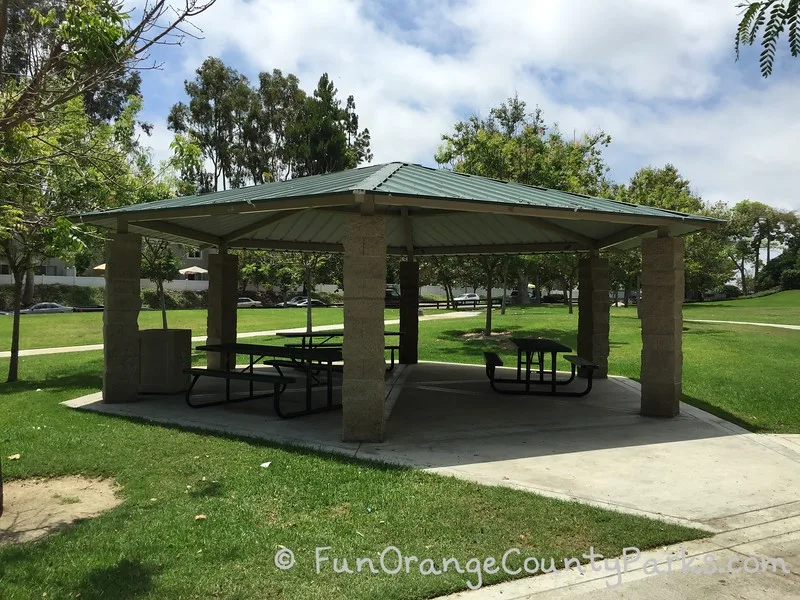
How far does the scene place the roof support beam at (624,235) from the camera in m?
8.75

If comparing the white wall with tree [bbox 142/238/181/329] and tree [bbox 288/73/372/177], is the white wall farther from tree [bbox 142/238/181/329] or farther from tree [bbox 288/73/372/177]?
tree [bbox 142/238/181/329]

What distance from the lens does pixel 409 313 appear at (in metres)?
14.8

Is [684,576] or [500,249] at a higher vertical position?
[500,249]

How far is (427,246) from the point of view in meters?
15.0

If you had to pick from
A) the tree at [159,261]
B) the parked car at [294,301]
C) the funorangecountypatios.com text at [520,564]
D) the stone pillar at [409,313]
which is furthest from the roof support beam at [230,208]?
the parked car at [294,301]

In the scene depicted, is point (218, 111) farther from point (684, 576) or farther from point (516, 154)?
point (684, 576)

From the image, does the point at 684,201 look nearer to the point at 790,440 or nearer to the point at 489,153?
the point at 489,153

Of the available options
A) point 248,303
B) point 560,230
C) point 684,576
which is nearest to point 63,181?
point 560,230

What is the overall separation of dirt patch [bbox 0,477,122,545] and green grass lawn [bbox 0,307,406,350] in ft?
59.3

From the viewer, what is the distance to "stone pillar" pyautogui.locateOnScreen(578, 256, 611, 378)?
11883mm

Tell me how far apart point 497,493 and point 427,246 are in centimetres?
1050

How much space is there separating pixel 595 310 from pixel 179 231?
320 inches

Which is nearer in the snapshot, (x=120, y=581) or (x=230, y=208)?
(x=120, y=581)

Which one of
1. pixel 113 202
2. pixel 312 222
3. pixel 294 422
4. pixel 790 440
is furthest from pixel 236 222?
pixel 790 440
